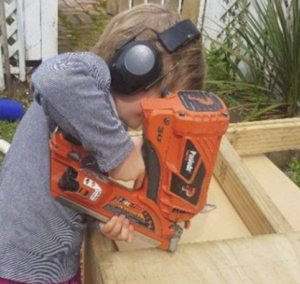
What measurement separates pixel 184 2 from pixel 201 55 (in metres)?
3.15

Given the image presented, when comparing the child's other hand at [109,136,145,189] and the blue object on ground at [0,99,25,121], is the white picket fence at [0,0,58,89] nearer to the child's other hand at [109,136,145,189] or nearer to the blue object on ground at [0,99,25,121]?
the blue object on ground at [0,99,25,121]

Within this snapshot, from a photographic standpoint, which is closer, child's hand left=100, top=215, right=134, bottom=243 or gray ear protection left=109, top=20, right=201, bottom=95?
gray ear protection left=109, top=20, right=201, bottom=95

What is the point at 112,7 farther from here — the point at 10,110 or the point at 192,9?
the point at 10,110

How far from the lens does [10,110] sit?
10.6 feet

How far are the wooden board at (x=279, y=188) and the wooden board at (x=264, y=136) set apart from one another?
0.16ft

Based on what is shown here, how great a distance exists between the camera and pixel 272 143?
190 centimetres

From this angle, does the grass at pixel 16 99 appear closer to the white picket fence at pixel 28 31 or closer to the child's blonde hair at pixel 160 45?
the white picket fence at pixel 28 31

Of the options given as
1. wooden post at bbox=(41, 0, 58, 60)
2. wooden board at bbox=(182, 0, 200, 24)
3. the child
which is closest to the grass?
wooden post at bbox=(41, 0, 58, 60)

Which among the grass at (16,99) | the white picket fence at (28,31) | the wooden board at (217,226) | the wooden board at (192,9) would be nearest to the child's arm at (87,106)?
the wooden board at (217,226)

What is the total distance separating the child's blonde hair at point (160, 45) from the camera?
1.13 m

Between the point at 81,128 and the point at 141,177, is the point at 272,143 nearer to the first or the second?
the point at 141,177

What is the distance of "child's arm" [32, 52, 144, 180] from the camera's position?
3.29 feet

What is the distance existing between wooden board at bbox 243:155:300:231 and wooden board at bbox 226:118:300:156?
48mm

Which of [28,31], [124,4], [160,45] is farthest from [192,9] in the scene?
[160,45]
